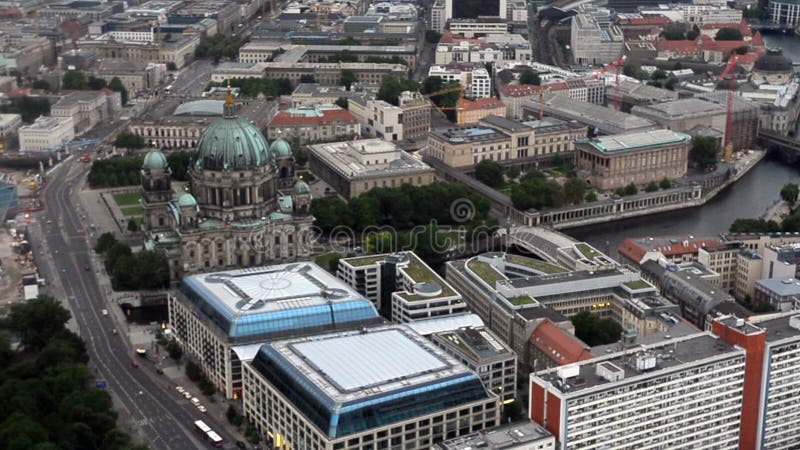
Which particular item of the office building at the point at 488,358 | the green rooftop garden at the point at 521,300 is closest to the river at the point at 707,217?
the green rooftop garden at the point at 521,300

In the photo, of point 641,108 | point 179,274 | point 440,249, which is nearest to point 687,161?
point 641,108

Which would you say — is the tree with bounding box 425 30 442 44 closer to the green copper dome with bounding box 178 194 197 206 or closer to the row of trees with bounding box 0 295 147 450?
the green copper dome with bounding box 178 194 197 206

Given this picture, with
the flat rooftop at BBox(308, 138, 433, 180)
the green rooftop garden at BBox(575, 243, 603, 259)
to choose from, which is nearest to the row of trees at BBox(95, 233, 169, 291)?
the flat rooftop at BBox(308, 138, 433, 180)

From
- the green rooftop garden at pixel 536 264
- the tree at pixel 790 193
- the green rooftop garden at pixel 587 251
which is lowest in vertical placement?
the tree at pixel 790 193

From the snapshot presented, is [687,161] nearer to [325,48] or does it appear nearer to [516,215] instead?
[516,215]

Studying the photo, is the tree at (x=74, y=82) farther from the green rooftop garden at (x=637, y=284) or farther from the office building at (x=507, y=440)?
the office building at (x=507, y=440)

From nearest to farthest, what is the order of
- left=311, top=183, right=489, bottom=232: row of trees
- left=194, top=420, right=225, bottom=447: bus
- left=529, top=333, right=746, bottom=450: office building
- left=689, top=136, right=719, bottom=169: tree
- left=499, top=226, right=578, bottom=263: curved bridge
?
1. left=529, top=333, right=746, bottom=450: office building
2. left=194, top=420, right=225, bottom=447: bus
3. left=499, top=226, right=578, bottom=263: curved bridge
4. left=311, top=183, right=489, bottom=232: row of trees
5. left=689, top=136, right=719, bottom=169: tree
